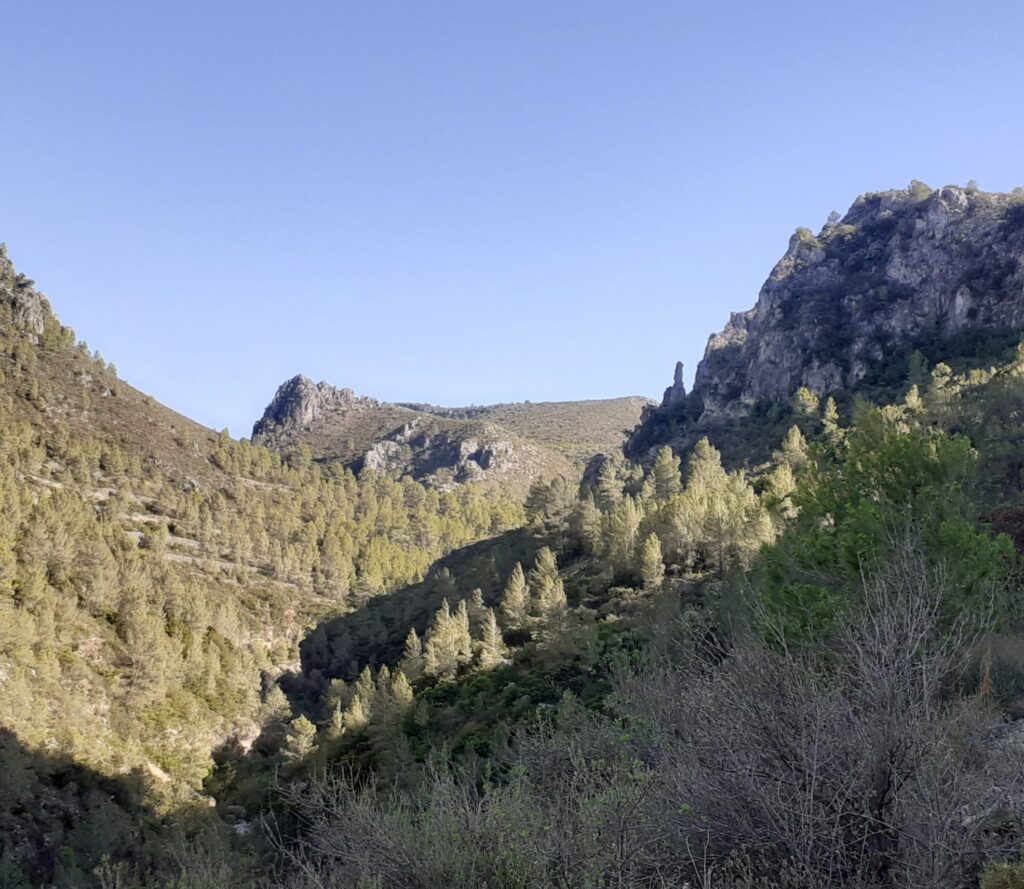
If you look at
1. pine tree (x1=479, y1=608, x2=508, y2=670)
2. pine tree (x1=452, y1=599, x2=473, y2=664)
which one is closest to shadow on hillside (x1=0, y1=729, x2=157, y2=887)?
pine tree (x1=452, y1=599, x2=473, y2=664)

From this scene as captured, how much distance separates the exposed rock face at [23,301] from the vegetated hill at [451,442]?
7472 cm

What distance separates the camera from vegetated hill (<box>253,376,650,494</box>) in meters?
154

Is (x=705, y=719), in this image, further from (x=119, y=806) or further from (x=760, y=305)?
(x=760, y=305)

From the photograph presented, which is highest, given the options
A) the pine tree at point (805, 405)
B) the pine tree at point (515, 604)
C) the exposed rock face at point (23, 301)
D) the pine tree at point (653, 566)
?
the exposed rock face at point (23, 301)

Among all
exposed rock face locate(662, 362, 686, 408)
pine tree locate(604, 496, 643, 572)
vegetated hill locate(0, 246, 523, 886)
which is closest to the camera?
vegetated hill locate(0, 246, 523, 886)

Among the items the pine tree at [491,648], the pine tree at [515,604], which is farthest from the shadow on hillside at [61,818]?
the pine tree at [515,604]

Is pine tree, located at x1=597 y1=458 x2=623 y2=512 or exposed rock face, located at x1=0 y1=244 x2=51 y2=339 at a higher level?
exposed rock face, located at x1=0 y1=244 x2=51 y2=339

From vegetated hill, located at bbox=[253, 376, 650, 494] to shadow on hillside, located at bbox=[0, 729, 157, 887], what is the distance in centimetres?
11276

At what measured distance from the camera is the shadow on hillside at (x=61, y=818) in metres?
27.2

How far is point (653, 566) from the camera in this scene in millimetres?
44812

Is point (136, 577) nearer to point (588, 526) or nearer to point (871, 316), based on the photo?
point (588, 526)

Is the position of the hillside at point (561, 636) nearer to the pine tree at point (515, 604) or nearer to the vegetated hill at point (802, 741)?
the vegetated hill at point (802, 741)

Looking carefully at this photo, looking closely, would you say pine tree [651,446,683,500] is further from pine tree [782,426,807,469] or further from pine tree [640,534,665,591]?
pine tree [640,534,665,591]

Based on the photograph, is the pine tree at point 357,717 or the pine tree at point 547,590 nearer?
the pine tree at point 357,717
